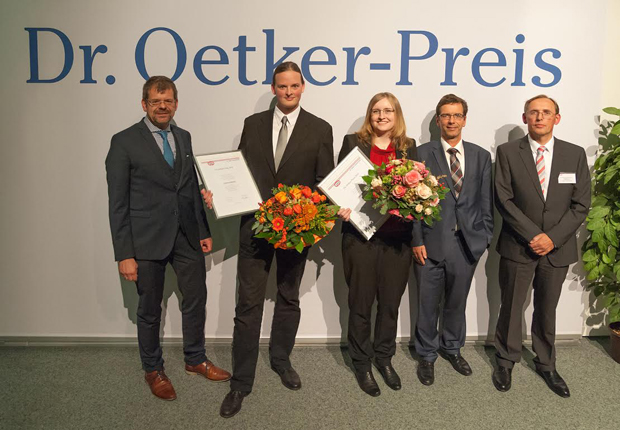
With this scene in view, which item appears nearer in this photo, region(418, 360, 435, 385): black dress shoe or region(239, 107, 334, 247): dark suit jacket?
region(239, 107, 334, 247): dark suit jacket

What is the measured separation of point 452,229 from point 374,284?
67 centimetres

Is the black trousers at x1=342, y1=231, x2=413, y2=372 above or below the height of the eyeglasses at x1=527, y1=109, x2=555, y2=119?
below

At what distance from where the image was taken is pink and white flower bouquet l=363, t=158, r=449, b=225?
8.84ft

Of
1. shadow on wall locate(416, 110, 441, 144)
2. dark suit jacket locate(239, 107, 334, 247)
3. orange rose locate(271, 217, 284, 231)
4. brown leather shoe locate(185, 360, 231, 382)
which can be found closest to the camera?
orange rose locate(271, 217, 284, 231)

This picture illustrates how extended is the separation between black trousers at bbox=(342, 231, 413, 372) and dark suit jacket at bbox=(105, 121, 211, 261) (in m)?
1.13

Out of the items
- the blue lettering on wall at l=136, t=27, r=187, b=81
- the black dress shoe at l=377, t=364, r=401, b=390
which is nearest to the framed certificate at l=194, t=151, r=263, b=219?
the blue lettering on wall at l=136, t=27, r=187, b=81

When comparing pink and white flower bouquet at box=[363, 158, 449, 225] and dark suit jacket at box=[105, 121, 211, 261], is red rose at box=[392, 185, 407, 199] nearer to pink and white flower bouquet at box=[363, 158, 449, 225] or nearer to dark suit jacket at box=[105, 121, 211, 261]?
pink and white flower bouquet at box=[363, 158, 449, 225]

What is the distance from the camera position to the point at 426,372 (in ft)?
10.8

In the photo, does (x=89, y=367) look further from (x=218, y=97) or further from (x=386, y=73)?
(x=386, y=73)

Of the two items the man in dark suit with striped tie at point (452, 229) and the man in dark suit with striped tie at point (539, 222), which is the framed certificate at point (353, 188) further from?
the man in dark suit with striped tie at point (539, 222)

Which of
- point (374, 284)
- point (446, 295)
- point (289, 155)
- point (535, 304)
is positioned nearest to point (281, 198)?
point (289, 155)

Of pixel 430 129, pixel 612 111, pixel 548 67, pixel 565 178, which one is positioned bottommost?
pixel 565 178

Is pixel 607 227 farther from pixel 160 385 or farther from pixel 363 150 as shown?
pixel 160 385

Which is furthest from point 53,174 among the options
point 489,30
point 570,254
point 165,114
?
point 570,254
